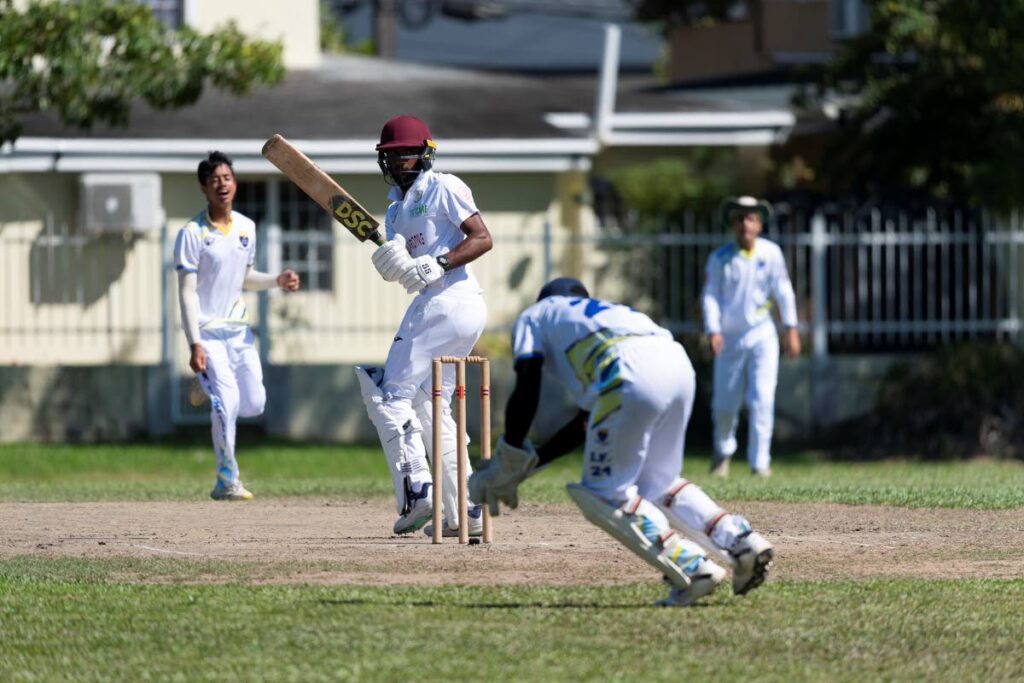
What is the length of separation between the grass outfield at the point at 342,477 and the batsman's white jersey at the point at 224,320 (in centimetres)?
95

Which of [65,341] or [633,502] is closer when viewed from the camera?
[633,502]

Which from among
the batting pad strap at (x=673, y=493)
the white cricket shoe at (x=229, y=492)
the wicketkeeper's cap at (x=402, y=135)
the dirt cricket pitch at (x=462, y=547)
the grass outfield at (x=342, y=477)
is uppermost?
the wicketkeeper's cap at (x=402, y=135)

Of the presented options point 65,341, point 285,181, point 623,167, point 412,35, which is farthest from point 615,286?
point 412,35

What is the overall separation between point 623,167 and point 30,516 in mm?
19166

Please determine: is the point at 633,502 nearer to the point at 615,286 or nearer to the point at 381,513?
the point at 381,513

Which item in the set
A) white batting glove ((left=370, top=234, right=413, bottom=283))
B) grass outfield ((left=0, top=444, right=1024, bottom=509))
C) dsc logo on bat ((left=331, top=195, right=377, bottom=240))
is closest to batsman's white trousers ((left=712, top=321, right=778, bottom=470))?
grass outfield ((left=0, top=444, right=1024, bottom=509))

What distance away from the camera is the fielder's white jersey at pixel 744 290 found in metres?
15.2

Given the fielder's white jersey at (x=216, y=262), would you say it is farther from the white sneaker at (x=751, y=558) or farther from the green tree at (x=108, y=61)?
the white sneaker at (x=751, y=558)

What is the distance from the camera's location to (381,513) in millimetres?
11711

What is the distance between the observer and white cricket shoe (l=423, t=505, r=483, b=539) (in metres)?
9.72

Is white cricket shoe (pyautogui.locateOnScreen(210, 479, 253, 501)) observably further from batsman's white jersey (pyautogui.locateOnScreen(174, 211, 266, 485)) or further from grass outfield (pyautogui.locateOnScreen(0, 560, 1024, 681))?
grass outfield (pyautogui.locateOnScreen(0, 560, 1024, 681))

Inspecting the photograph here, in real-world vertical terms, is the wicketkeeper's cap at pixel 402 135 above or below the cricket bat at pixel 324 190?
above

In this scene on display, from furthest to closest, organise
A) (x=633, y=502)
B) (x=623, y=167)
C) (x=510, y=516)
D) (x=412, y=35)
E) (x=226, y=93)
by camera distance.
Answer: (x=412, y=35)
(x=623, y=167)
(x=226, y=93)
(x=510, y=516)
(x=633, y=502)

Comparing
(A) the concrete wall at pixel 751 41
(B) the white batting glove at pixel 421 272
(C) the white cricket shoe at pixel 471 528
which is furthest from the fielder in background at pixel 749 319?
(A) the concrete wall at pixel 751 41
